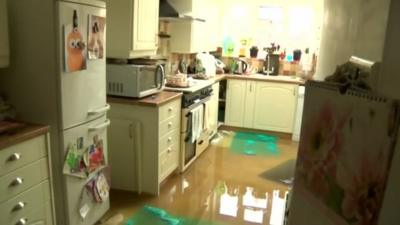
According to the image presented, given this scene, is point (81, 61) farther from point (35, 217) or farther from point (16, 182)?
point (35, 217)

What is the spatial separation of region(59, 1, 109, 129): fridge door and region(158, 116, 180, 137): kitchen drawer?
0.68m

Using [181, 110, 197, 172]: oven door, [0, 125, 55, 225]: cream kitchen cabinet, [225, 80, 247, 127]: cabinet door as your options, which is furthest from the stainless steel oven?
[0, 125, 55, 225]: cream kitchen cabinet

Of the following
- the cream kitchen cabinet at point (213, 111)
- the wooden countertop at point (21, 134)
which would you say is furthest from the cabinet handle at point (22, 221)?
the cream kitchen cabinet at point (213, 111)

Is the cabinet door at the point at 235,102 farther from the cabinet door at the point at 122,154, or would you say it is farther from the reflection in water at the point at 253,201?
the cabinet door at the point at 122,154

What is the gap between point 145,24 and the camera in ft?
9.73

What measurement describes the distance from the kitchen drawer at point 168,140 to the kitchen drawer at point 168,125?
0.14 ft

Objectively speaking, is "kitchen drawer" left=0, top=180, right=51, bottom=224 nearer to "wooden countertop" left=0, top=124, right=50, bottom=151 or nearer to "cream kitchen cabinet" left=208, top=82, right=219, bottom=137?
"wooden countertop" left=0, top=124, right=50, bottom=151

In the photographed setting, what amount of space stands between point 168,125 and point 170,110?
14cm

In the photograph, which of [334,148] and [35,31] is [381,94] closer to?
[334,148]

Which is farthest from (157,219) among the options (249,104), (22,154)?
(249,104)

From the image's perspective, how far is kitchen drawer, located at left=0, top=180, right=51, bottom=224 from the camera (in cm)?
161

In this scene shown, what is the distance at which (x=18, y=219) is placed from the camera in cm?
170

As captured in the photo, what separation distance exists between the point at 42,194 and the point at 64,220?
348 millimetres

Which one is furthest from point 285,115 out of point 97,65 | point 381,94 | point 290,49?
point 381,94
